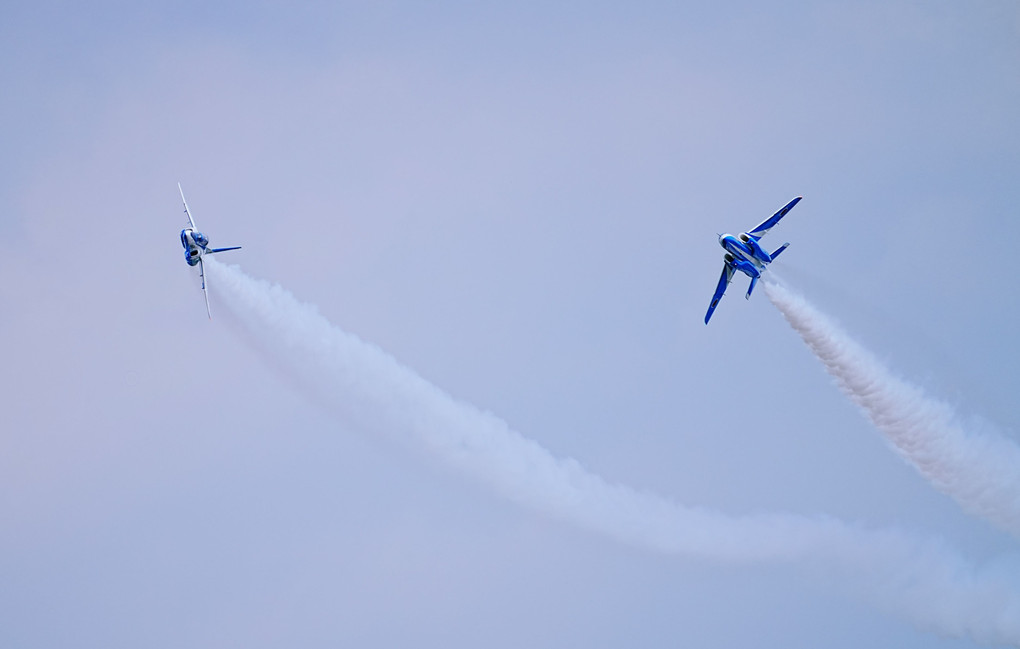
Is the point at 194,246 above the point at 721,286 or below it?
below

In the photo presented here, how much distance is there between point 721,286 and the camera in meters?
49.1

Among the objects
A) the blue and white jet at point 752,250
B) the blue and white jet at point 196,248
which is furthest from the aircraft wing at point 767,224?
the blue and white jet at point 196,248

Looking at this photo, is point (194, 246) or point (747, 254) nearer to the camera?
point (747, 254)

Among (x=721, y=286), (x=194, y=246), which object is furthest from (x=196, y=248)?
(x=721, y=286)

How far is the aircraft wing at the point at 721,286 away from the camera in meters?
47.6

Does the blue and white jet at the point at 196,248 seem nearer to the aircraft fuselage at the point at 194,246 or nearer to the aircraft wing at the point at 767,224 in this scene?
the aircraft fuselage at the point at 194,246

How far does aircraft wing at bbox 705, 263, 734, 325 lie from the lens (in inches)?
1874

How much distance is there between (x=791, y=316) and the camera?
44.8m

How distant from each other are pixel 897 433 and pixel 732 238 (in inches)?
548

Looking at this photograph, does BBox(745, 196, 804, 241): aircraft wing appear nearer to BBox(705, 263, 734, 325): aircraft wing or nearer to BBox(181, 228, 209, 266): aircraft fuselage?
BBox(705, 263, 734, 325): aircraft wing

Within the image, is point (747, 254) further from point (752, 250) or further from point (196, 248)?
point (196, 248)

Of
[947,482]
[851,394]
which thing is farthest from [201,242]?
[947,482]

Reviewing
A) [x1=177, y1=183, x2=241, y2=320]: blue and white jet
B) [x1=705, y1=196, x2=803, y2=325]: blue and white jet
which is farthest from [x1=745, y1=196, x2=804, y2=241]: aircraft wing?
[x1=177, y1=183, x2=241, y2=320]: blue and white jet

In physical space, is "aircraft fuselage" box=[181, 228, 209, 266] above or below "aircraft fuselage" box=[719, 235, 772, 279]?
below
